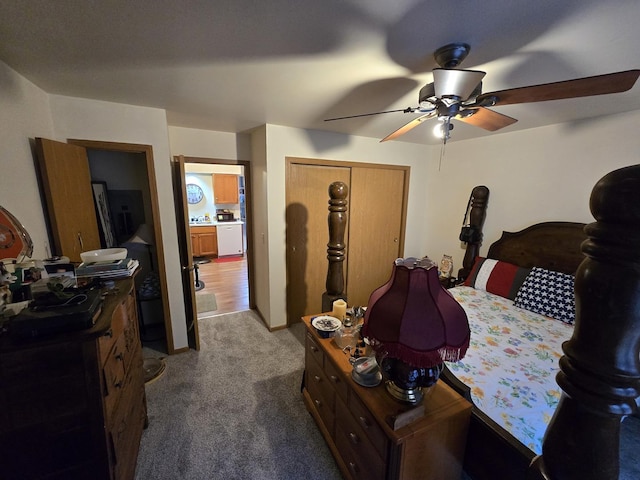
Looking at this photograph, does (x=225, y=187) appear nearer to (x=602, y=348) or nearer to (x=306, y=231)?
(x=306, y=231)

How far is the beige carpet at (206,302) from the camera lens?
3543 mm

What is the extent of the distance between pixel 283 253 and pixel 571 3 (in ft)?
8.49

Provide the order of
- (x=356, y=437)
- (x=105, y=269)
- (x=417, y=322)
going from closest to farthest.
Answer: (x=417, y=322) → (x=356, y=437) → (x=105, y=269)

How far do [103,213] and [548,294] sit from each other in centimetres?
426

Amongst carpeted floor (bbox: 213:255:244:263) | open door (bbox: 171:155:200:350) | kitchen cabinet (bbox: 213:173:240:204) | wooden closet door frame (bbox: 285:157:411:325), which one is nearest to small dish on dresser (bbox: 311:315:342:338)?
wooden closet door frame (bbox: 285:157:411:325)

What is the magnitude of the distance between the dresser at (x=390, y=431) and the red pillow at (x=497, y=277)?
6.08 ft

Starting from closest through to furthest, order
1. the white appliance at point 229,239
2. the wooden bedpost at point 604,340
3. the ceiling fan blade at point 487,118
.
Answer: the wooden bedpost at point 604,340
the ceiling fan blade at point 487,118
the white appliance at point 229,239

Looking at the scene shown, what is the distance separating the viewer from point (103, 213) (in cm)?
258

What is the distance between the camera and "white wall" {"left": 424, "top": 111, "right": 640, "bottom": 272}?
217 cm

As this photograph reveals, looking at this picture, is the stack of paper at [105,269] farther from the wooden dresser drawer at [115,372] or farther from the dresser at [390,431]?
the dresser at [390,431]

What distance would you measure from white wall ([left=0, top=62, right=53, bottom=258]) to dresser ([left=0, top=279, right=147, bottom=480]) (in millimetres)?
987

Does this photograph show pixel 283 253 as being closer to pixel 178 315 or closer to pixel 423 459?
pixel 178 315

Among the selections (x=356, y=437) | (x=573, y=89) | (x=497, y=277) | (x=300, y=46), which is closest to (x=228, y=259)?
(x=497, y=277)

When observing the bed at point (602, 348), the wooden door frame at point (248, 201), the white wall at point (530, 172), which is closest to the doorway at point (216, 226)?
the wooden door frame at point (248, 201)
